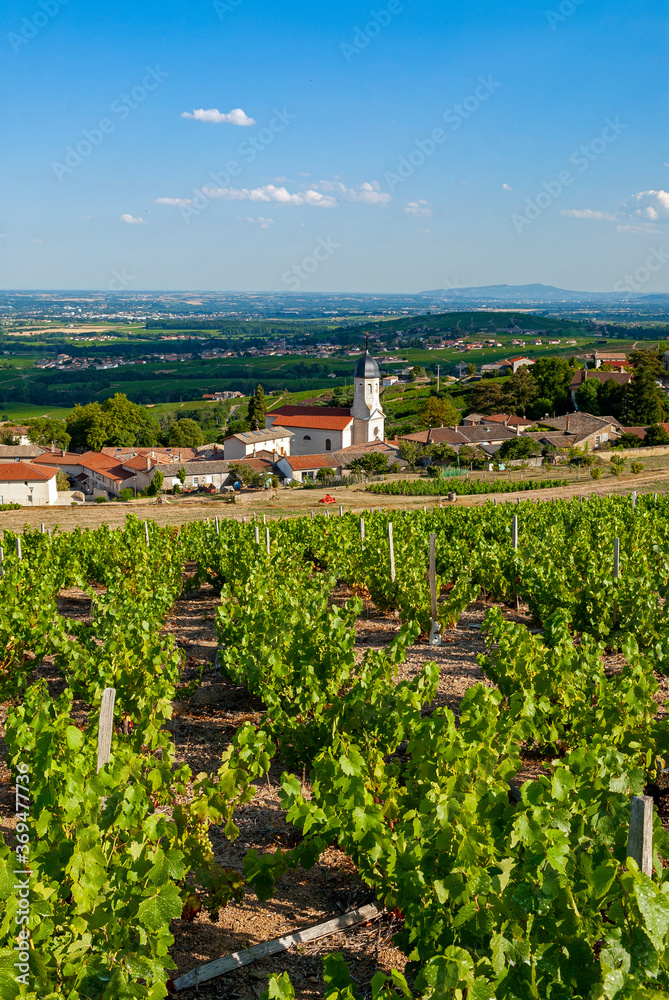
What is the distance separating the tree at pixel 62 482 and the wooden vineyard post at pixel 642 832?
57582mm

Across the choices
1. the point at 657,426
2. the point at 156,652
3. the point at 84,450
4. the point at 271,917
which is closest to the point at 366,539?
the point at 156,652

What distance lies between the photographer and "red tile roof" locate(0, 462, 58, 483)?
50.0 m

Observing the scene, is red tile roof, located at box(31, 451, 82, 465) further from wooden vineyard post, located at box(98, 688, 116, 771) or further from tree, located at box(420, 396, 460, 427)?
wooden vineyard post, located at box(98, 688, 116, 771)

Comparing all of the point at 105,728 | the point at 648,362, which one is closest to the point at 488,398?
the point at 648,362

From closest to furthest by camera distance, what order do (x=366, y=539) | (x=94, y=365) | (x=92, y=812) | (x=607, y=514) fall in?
(x=92, y=812), (x=366, y=539), (x=607, y=514), (x=94, y=365)

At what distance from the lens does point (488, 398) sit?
255ft

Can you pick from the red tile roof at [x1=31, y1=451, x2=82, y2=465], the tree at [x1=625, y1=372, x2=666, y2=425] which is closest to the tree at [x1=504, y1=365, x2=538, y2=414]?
the tree at [x1=625, y1=372, x2=666, y2=425]

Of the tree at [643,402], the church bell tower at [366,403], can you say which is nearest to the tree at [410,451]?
the church bell tower at [366,403]

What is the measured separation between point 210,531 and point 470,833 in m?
13.6

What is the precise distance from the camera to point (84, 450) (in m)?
77.7

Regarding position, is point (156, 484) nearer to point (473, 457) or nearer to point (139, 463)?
point (139, 463)

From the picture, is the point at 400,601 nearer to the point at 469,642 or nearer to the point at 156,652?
the point at 469,642

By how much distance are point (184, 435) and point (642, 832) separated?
81.0 metres

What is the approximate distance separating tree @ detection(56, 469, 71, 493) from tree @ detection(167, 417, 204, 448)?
2124 centimetres
